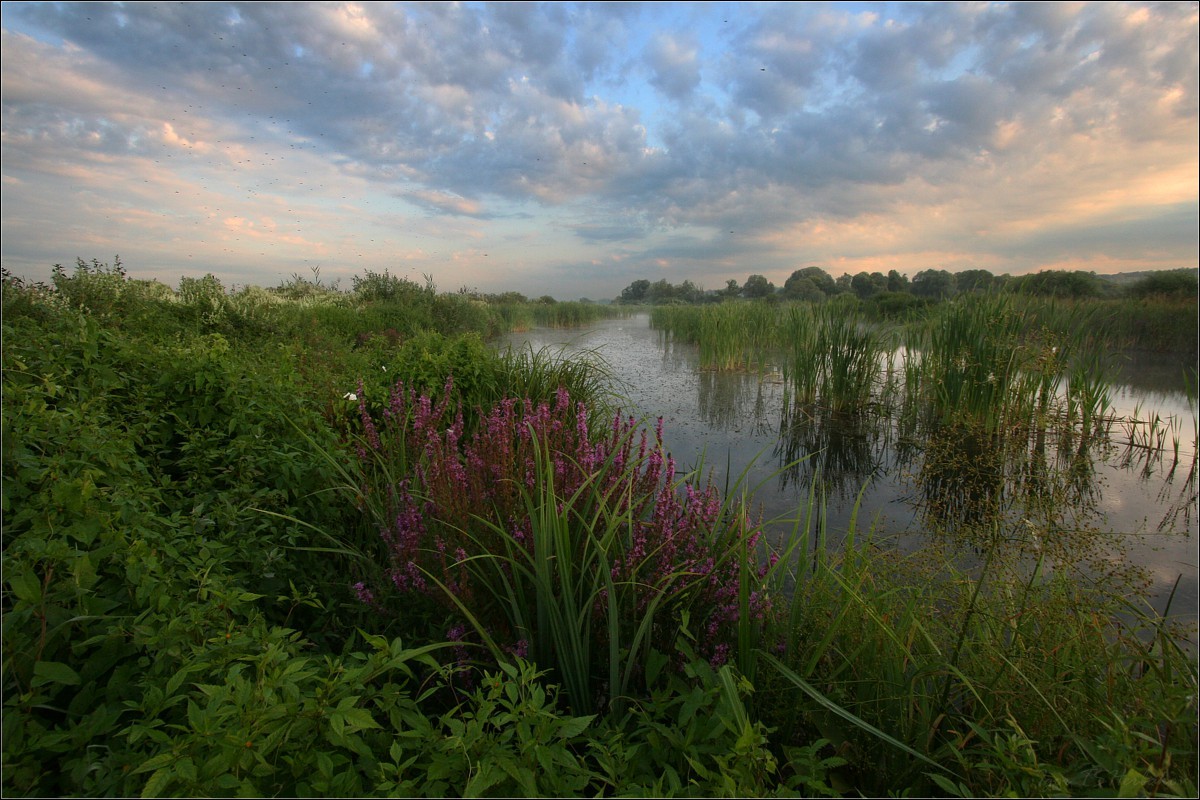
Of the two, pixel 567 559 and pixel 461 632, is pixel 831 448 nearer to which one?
pixel 567 559

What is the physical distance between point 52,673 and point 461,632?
1.03 meters

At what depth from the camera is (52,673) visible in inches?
42.9

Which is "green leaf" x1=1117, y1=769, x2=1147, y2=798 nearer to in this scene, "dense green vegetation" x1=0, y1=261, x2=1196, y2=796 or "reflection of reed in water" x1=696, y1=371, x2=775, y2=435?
"dense green vegetation" x1=0, y1=261, x2=1196, y2=796

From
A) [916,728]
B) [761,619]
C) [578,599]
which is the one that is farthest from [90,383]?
[916,728]

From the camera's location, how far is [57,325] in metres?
2.54

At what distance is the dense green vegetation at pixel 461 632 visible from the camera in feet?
3.75

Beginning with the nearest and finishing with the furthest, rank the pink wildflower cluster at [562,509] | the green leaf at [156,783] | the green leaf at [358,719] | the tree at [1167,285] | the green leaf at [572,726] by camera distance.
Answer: the green leaf at [156,783] → the green leaf at [358,719] → the green leaf at [572,726] → the pink wildflower cluster at [562,509] → the tree at [1167,285]

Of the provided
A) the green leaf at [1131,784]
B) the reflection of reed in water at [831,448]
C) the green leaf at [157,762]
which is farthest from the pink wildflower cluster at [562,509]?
the reflection of reed in water at [831,448]

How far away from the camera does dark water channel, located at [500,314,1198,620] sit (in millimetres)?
3736

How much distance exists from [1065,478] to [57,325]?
723 cm

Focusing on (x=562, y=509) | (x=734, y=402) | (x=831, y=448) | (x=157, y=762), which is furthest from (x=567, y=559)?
(x=734, y=402)

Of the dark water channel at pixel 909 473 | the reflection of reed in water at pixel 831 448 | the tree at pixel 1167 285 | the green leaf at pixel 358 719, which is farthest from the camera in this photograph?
the tree at pixel 1167 285

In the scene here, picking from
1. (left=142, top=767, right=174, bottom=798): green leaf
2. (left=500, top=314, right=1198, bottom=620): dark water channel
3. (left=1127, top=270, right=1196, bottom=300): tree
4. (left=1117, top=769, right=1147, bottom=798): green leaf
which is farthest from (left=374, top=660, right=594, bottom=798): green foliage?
(left=1127, top=270, right=1196, bottom=300): tree

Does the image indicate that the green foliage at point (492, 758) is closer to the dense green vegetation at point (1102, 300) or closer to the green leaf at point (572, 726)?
the green leaf at point (572, 726)
